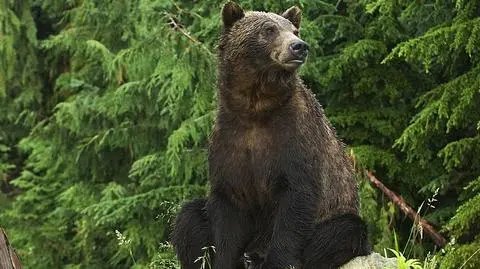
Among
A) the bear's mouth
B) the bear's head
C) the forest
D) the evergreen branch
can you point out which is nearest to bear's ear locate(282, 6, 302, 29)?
the bear's head

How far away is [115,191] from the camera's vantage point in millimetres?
13867

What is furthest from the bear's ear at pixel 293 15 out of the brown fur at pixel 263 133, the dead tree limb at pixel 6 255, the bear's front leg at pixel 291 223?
the dead tree limb at pixel 6 255

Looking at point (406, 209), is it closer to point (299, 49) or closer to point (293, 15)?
point (293, 15)

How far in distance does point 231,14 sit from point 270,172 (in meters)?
1.11

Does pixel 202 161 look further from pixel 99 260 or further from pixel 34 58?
pixel 34 58

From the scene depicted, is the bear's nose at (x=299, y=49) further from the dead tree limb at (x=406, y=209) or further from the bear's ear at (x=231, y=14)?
the dead tree limb at (x=406, y=209)

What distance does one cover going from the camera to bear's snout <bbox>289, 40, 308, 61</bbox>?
660 centimetres

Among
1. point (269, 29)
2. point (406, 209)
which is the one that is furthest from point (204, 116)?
point (269, 29)

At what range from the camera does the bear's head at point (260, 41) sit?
668 centimetres

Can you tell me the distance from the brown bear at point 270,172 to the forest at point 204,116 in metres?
0.77

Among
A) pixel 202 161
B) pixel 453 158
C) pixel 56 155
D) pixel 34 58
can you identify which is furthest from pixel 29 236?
pixel 453 158

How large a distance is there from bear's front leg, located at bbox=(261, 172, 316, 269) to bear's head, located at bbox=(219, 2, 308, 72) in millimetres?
717

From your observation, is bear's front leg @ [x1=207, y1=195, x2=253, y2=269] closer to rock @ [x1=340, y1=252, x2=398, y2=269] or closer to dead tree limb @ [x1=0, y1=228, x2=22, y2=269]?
rock @ [x1=340, y1=252, x2=398, y2=269]

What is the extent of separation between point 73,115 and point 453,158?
22.2ft
